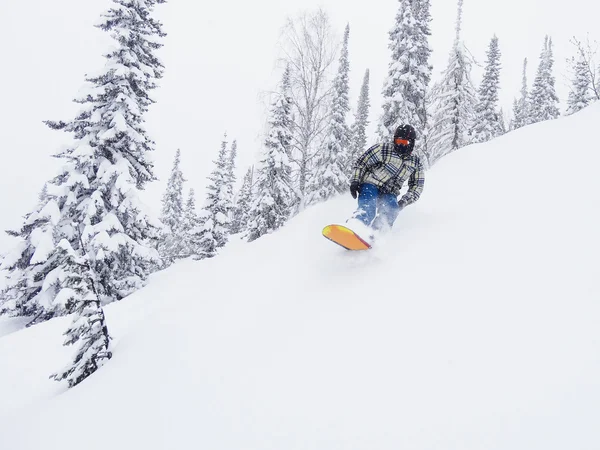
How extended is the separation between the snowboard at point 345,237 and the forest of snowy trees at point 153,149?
3.18 m

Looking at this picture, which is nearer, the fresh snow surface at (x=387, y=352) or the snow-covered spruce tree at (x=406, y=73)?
the fresh snow surface at (x=387, y=352)

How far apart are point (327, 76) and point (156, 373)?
57.0ft

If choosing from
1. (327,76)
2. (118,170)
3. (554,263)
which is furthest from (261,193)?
(554,263)

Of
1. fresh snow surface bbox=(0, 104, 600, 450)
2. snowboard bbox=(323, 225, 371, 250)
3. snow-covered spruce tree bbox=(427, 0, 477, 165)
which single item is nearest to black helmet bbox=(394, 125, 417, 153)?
fresh snow surface bbox=(0, 104, 600, 450)

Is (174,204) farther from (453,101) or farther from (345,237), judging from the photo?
(345,237)

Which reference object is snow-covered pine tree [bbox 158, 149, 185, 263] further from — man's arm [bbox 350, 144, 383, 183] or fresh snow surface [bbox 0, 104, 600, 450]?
man's arm [bbox 350, 144, 383, 183]

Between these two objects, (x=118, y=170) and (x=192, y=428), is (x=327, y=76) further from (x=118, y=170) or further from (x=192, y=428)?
(x=192, y=428)

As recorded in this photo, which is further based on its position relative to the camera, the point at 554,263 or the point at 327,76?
the point at 327,76

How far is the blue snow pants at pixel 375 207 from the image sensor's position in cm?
452

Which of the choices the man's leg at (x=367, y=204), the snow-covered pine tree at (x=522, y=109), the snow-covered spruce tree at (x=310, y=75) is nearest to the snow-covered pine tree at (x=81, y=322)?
the man's leg at (x=367, y=204)

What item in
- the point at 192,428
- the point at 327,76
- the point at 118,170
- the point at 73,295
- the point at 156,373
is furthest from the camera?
the point at 327,76

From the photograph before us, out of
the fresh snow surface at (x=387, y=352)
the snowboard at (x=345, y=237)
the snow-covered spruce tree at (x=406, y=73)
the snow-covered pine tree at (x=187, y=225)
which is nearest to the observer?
the fresh snow surface at (x=387, y=352)

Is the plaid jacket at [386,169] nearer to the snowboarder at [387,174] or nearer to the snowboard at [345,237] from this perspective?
→ the snowboarder at [387,174]

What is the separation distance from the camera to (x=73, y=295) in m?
4.30
